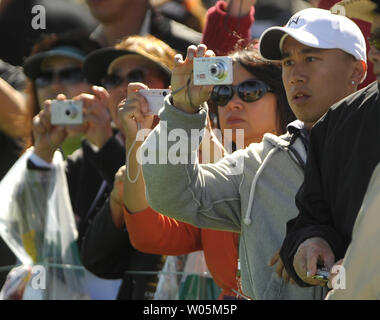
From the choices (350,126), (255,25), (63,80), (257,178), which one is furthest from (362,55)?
(63,80)

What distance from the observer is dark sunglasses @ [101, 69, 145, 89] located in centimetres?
444

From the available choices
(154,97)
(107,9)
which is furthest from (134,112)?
(107,9)

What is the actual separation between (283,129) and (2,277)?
1.87 meters

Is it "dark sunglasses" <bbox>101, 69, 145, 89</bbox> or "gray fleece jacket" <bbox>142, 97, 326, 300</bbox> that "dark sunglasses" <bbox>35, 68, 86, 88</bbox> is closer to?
"dark sunglasses" <bbox>101, 69, 145, 89</bbox>

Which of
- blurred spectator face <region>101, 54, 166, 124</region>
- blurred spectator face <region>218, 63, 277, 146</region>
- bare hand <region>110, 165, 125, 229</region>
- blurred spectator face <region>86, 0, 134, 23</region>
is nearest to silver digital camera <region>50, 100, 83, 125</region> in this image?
blurred spectator face <region>101, 54, 166, 124</region>

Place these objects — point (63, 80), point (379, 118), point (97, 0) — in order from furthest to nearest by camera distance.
A: point (97, 0)
point (63, 80)
point (379, 118)

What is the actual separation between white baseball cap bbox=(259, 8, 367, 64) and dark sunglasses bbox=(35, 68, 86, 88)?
79.0 inches

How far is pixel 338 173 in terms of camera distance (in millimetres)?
2521

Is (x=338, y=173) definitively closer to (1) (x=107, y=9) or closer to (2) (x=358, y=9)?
(2) (x=358, y=9)

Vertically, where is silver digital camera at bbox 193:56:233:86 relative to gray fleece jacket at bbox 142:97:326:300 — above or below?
above

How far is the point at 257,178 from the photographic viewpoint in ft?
10.2

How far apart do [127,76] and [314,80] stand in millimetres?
1548

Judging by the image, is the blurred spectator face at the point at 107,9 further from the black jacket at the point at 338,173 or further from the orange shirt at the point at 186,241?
the black jacket at the point at 338,173
